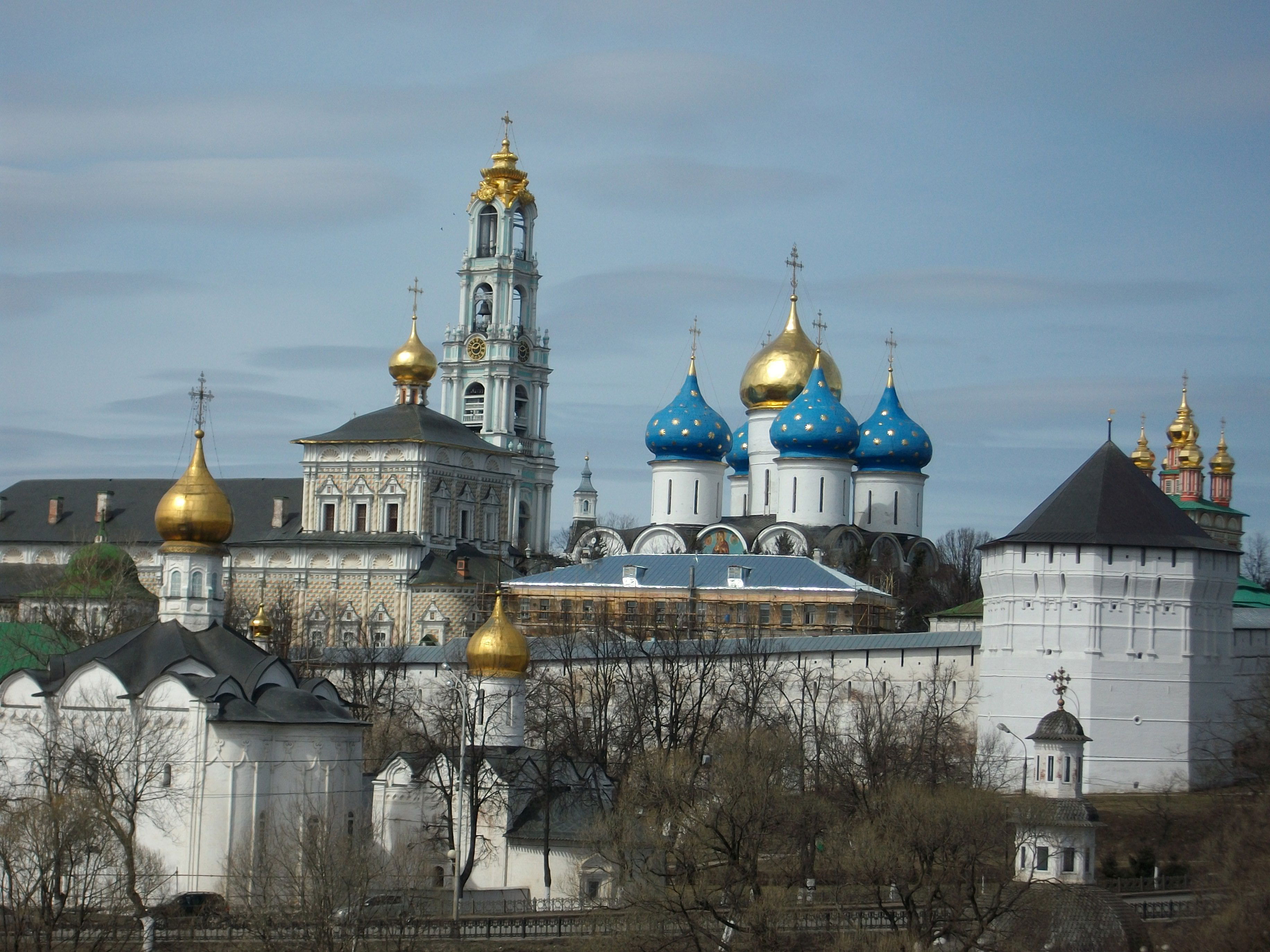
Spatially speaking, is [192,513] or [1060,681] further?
[1060,681]

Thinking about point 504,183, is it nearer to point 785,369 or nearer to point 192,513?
point 785,369

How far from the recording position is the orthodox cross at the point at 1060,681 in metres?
34.6

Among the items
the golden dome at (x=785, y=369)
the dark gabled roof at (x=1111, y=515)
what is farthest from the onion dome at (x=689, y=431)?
the dark gabled roof at (x=1111, y=515)

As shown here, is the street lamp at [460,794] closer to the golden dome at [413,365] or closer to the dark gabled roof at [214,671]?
the dark gabled roof at [214,671]

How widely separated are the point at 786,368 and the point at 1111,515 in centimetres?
2257

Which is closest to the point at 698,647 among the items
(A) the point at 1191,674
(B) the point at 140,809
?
(A) the point at 1191,674

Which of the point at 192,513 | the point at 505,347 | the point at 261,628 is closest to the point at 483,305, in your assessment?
the point at 505,347

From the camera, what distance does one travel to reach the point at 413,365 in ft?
208

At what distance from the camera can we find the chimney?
62625 millimetres

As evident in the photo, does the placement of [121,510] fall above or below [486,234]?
below

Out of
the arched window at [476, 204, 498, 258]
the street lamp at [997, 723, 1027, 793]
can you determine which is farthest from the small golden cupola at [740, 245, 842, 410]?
the street lamp at [997, 723, 1027, 793]

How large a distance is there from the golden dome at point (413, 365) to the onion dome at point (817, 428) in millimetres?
10240

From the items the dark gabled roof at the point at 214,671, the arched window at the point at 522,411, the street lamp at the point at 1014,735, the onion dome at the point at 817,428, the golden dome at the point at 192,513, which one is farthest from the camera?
the arched window at the point at 522,411

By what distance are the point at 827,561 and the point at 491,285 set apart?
1735cm
